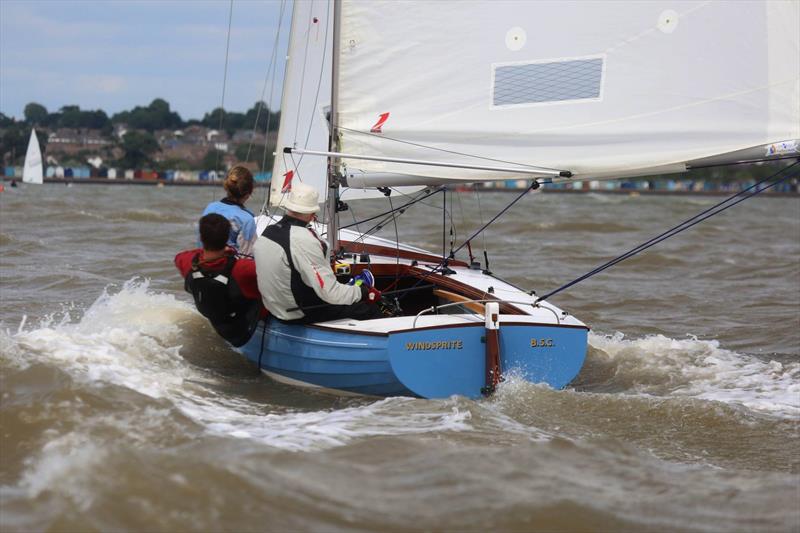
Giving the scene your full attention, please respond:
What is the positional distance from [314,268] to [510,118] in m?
1.45

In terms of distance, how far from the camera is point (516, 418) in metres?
4.98

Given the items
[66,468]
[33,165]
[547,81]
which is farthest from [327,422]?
[33,165]

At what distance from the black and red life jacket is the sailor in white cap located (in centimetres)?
20

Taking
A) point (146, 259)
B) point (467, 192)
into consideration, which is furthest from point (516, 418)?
point (467, 192)

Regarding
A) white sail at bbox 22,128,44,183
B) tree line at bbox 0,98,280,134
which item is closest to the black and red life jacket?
white sail at bbox 22,128,44,183

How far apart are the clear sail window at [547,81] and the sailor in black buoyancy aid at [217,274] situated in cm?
168

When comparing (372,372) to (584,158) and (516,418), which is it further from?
(584,158)

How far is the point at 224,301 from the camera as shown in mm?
5559

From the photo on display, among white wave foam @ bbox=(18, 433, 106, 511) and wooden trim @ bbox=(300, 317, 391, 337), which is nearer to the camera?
white wave foam @ bbox=(18, 433, 106, 511)

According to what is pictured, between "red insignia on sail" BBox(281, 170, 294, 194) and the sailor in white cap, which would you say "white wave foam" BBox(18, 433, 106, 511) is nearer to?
the sailor in white cap

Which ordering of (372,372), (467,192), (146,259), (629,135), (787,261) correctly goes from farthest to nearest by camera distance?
(467,192)
(787,261)
(146,259)
(629,135)
(372,372)

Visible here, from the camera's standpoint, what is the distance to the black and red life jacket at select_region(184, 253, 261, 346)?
17.9ft

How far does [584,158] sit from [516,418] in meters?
1.54

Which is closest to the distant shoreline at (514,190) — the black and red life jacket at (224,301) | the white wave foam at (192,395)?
the white wave foam at (192,395)
